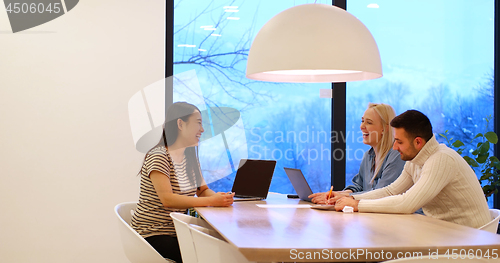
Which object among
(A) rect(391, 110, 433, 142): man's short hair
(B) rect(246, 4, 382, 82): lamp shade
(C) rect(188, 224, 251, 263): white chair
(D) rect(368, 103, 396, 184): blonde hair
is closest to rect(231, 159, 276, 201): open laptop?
(D) rect(368, 103, 396, 184): blonde hair

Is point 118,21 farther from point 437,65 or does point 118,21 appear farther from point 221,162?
point 437,65

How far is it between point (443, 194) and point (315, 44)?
3.77ft

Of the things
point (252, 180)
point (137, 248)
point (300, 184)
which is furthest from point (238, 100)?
point (137, 248)

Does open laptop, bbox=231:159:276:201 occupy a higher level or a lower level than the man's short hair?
lower

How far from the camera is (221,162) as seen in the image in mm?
4402

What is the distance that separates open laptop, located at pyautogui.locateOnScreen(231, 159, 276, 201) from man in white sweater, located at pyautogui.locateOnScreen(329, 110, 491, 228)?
0.68 meters

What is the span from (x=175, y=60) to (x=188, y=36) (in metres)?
0.27

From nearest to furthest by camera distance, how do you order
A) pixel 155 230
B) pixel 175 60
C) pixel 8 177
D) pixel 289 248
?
pixel 289 248, pixel 155 230, pixel 8 177, pixel 175 60

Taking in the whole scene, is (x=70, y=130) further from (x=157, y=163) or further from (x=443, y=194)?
(x=443, y=194)

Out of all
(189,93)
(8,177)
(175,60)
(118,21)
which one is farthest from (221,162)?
(8,177)

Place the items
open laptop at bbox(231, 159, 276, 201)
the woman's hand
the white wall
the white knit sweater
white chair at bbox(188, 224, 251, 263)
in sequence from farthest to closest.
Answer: the white wall → open laptop at bbox(231, 159, 276, 201) → the woman's hand → the white knit sweater → white chair at bbox(188, 224, 251, 263)

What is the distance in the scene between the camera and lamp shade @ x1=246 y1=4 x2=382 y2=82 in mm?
2035

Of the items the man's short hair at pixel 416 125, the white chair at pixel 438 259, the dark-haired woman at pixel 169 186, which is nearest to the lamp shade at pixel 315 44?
the man's short hair at pixel 416 125

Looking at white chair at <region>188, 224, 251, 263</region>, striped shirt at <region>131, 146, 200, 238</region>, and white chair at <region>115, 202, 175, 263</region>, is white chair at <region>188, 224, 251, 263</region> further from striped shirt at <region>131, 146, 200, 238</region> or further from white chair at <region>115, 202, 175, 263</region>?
striped shirt at <region>131, 146, 200, 238</region>
